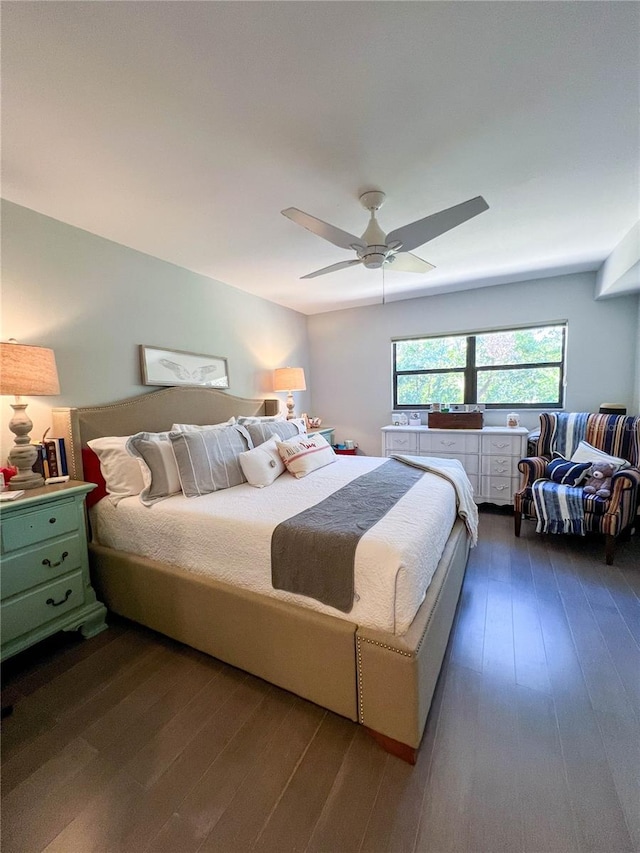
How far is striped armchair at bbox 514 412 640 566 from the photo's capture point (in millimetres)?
2520

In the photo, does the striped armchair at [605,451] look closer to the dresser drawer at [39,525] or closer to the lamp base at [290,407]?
the lamp base at [290,407]

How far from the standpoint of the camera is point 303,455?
2590 mm

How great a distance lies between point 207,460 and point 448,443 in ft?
9.08

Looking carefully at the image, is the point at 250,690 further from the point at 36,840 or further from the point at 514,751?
A: the point at 514,751

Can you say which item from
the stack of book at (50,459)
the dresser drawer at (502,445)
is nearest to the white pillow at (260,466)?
the stack of book at (50,459)

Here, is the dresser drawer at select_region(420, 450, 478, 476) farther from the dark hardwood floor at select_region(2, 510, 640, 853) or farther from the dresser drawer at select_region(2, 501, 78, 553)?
the dresser drawer at select_region(2, 501, 78, 553)

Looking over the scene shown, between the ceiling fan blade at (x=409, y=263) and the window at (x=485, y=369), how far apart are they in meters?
2.07

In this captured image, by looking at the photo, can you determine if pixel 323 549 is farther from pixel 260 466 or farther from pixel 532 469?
pixel 532 469

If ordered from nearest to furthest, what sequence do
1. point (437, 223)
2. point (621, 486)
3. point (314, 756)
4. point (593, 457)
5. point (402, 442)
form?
point (314, 756)
point (437, 223)
point (621, 486)
point (593, 457)
point (402, 442)

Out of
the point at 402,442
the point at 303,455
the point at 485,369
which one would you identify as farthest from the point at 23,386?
the point at 485,369

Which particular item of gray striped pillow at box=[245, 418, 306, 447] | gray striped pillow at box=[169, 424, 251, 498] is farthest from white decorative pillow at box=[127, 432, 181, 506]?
gray striped pillow at box=[245, 418, 306, 447]

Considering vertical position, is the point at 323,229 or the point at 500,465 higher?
the point at 323,229

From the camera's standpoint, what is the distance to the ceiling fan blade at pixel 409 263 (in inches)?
85.9

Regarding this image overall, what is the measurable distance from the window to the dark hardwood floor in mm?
2542
